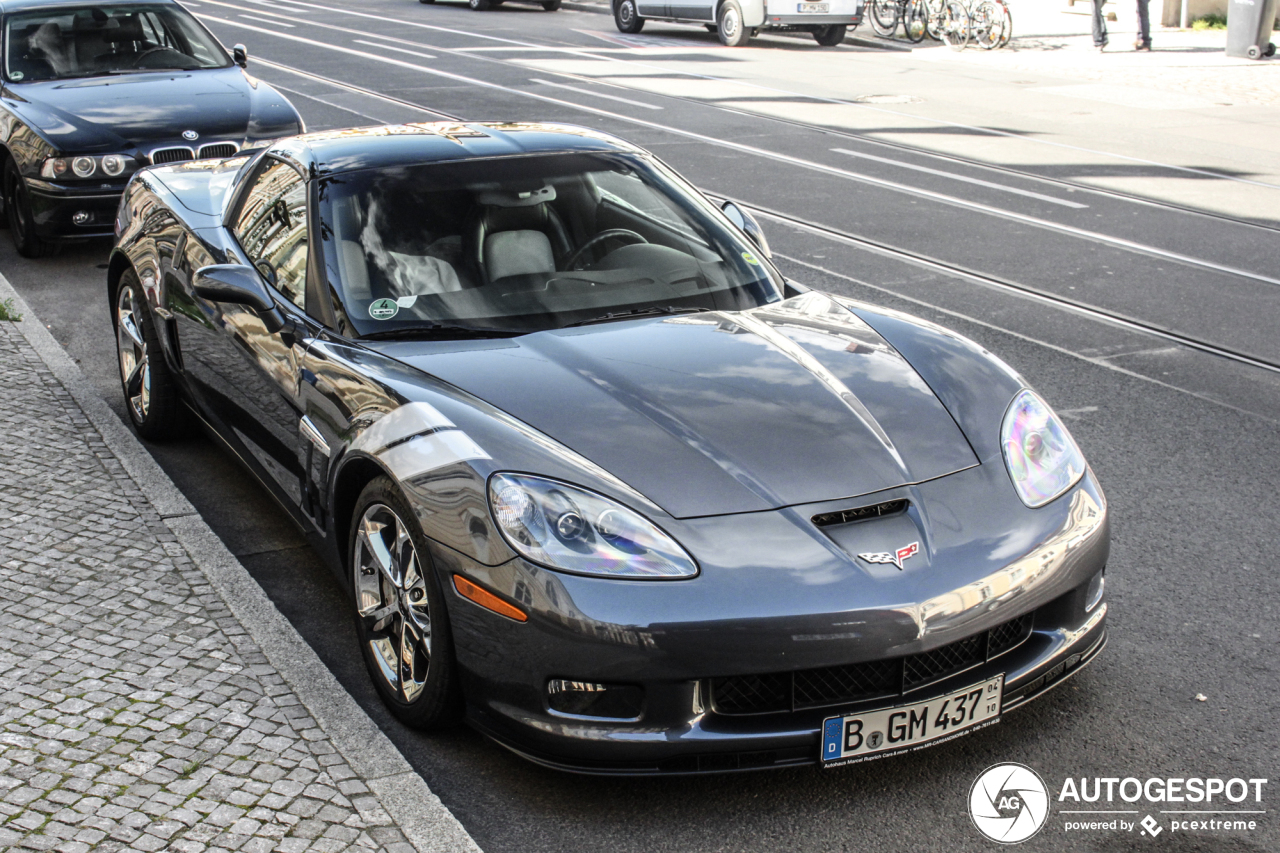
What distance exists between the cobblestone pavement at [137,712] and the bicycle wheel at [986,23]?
2203cm

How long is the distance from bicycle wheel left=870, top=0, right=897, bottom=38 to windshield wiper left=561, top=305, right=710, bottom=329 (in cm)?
2354

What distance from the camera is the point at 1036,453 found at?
147 inches

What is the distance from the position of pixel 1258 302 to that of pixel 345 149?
5.85m

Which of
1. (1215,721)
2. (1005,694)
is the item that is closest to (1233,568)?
(1215,721)

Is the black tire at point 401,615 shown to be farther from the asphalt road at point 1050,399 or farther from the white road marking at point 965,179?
the white road marking at point 965,179

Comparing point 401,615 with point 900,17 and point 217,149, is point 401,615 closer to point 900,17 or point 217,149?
point 217,149

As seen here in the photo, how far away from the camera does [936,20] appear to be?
1000 inches

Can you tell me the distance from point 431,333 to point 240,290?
2.50 ft

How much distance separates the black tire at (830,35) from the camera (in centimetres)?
2497

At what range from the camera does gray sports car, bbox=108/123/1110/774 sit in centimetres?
312

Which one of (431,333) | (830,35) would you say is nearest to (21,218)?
(431,333)

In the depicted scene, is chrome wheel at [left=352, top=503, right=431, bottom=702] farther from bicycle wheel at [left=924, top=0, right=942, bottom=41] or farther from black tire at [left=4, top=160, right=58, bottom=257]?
bicycle wheel at [left=924, top=0, right=942, bottom=41]

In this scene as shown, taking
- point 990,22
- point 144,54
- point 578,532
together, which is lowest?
point 578,532

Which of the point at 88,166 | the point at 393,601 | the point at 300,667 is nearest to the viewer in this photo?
the point at 393,601
